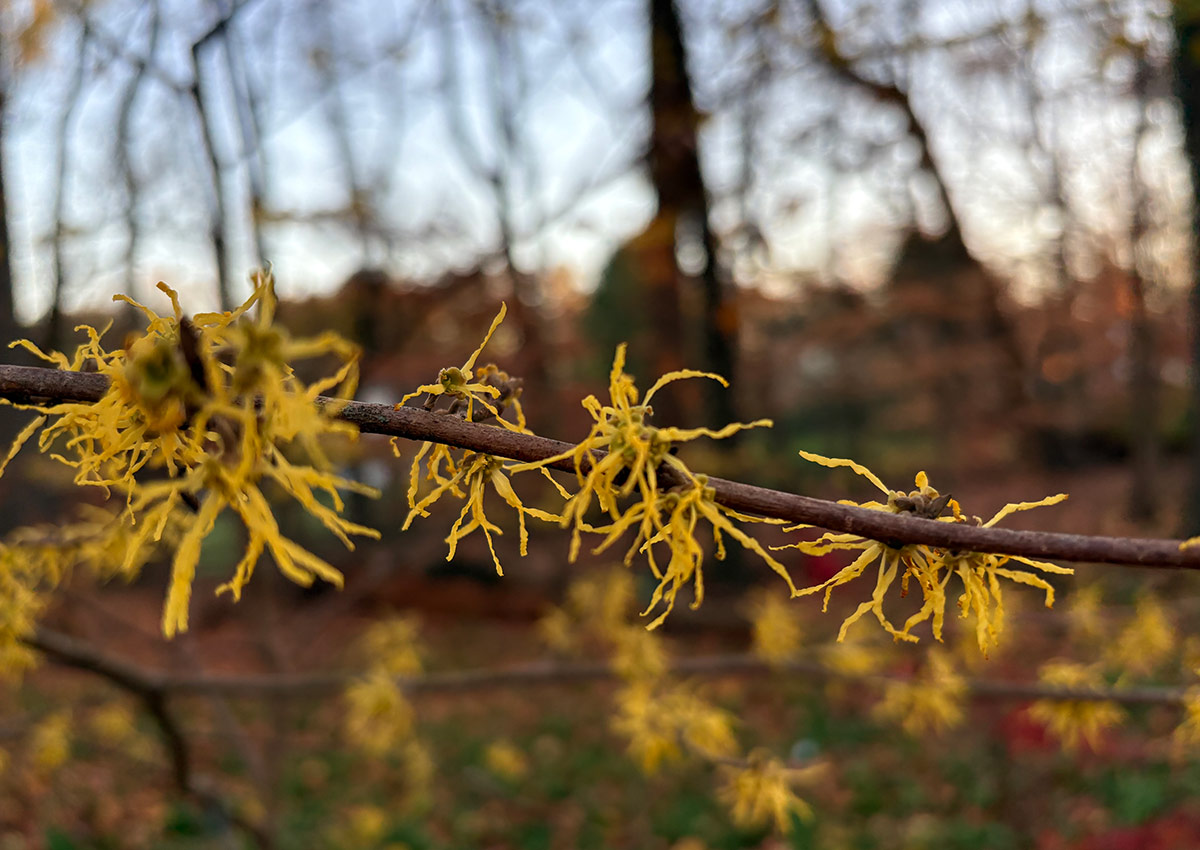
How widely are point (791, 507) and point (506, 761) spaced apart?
5.37m

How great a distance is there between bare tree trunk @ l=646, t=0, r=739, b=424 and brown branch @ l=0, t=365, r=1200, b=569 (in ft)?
17.1

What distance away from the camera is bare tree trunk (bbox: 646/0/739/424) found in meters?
6.36

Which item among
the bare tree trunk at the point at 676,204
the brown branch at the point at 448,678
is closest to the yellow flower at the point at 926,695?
the brown branch at the point at 448,678

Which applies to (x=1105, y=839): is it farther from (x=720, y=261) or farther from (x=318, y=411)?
(x=318, y=411)

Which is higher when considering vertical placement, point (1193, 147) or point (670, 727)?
point (1193, 147)

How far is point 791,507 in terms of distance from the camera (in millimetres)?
888

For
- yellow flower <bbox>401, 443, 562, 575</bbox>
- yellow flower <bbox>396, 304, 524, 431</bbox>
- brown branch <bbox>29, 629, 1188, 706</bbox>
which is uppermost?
yellow flower <bbox>396, 304, 524, 431</bbox>

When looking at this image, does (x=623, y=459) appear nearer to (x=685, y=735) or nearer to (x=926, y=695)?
(x=685, y=735)

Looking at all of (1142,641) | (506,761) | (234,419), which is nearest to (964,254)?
(1142,641)

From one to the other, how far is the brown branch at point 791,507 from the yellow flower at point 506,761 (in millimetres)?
5318

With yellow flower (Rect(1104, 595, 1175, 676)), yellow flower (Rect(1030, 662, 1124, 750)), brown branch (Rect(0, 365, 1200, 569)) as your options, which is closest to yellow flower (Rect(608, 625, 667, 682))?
yellow flower (Rect(1030, 662, 1124, 750))

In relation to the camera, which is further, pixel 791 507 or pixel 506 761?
pixel 506 761

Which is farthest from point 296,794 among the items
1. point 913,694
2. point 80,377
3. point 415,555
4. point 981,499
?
point 981,499

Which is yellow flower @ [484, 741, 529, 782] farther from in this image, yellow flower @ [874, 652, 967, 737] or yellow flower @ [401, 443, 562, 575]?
yellow flower @ [401, 443, 562, 575]
